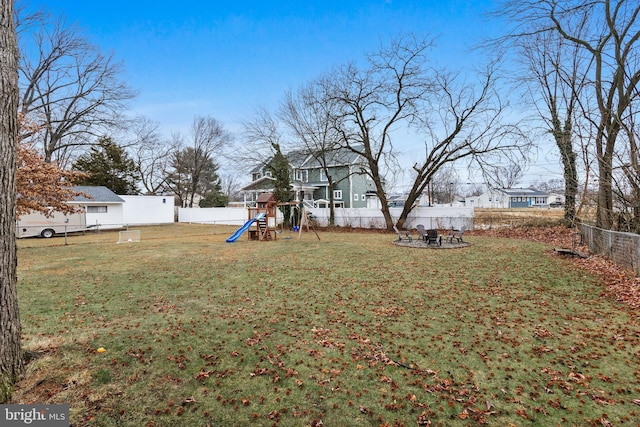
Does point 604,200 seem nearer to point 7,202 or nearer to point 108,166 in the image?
point 7,202

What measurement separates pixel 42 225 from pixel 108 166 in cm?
1629

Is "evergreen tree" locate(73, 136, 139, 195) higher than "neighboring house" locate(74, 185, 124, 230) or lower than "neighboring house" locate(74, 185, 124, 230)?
higher

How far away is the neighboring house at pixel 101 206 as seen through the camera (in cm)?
2586

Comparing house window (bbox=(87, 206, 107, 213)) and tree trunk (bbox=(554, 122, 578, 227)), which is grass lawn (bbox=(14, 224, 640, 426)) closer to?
tree trunk (bbox=(554, 122, 578, 227))

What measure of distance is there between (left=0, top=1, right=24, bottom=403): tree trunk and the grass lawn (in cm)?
36

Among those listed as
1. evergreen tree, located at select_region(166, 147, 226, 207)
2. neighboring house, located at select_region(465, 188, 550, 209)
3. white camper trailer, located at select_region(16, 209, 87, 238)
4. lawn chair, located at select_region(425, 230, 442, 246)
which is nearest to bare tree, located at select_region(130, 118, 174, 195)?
evergreen tree, located at select_region(166, 147, 226, 207)

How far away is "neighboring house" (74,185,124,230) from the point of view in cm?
2586

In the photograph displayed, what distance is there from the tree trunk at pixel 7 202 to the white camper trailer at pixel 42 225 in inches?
758


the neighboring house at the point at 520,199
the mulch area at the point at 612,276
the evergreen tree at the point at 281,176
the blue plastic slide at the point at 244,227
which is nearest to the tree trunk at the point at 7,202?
the mulch area at the point at 612,276

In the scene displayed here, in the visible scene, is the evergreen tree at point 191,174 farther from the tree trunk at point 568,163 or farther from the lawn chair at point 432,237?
the tree trunk at point 568,163

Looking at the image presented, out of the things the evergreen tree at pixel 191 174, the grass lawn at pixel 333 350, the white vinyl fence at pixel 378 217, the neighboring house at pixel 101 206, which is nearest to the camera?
the grass lawn at pixel 333 350

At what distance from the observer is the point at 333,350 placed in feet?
13.4

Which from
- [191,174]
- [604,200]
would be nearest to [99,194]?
[191,174]

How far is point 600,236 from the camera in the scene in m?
10.0
